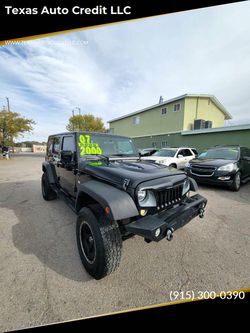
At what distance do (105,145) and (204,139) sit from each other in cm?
1273

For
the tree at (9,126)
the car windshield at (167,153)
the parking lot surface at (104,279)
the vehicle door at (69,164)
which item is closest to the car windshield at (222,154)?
the car windshield at (167,153)

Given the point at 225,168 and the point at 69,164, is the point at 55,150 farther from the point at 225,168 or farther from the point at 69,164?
the point at 225,168

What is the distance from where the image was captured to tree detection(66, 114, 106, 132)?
119ft

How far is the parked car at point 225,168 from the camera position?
233 inches

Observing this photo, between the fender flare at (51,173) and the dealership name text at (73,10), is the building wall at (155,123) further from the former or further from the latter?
the fender flare at (51,173)

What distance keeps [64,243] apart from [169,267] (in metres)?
1.73

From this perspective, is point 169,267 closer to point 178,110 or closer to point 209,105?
point 178,110

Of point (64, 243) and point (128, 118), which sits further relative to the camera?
point (128, 118)

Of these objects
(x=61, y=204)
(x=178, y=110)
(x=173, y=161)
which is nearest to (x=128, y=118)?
(x=178, y=110)

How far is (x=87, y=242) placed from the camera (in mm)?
2291

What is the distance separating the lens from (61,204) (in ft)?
15.5

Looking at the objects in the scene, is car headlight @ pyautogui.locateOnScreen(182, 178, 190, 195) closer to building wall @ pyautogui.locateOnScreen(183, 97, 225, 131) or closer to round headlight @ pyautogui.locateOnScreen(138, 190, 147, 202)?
round headlight @ pyautogui.locateOnScreen(138, 190, 147, 202)

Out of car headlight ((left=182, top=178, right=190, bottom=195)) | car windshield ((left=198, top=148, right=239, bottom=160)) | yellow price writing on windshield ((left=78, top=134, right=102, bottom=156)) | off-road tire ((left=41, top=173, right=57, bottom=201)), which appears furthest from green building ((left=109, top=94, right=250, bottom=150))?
off-road tire ((left=41, top=173, right=57, bottom=201))

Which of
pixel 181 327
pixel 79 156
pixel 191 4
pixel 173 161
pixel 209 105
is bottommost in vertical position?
pixel 181 327
